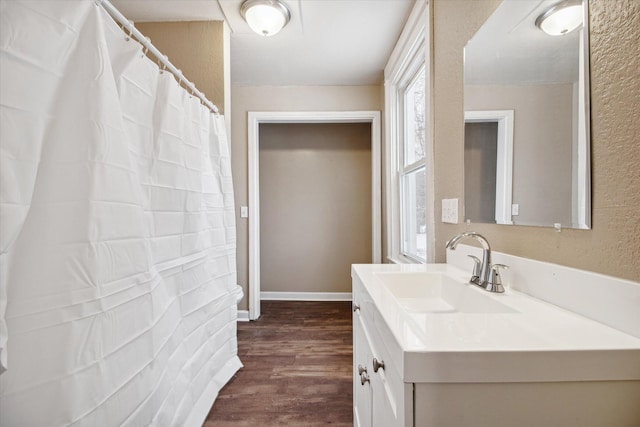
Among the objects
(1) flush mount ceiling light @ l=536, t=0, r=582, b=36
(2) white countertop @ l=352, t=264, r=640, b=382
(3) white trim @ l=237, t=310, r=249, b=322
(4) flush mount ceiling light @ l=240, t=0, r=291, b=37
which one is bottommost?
(3) white trim @ l=237, t=310, r=249, b=322

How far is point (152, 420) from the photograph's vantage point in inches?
39.8

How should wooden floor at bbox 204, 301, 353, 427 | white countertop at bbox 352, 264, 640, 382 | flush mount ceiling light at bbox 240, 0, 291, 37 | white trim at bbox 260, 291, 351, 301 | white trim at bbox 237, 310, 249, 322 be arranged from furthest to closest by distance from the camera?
white trim at bbox 260, 291, 351, 301 < white trim at bbox 237, 310, 249, 322 < flush mount ceiling light at bbox 240, 0, 291, 37 < wooden floor at bbox 204, 301, 353, 427 < white countertop at bbox 352, 264, 640, 382

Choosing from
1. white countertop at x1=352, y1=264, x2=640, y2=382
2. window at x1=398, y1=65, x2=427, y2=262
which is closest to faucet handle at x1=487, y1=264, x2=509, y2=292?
white countertop at x1=352, y1=264, x2=640, y2=382

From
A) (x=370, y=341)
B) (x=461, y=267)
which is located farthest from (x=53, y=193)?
(x=461, y=267)

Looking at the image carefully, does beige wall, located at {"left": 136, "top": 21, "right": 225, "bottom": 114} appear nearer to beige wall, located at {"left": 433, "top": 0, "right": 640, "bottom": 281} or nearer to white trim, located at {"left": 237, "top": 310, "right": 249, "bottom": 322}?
white trim, located at {"left": 237, "top": 310, "right": 249, "bottom": 322}

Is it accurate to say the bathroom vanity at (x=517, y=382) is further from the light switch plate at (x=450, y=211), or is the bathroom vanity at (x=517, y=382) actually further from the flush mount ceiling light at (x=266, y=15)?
the flush mount ceiling light at (x=266, y=15)

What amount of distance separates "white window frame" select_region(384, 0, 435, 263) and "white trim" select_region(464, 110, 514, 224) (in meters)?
0.50

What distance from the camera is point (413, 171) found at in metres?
2.15

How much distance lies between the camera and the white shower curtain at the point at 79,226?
640mm

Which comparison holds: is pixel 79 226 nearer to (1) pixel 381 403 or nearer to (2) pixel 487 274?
(1) pixel 381 403

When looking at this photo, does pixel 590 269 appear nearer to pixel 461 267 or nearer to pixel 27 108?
pixel 461 267

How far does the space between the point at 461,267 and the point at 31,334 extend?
1.40m

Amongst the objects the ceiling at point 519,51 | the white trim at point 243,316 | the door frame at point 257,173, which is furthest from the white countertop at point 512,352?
the white trim at point 243,316

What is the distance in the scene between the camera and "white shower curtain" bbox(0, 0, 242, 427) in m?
0.64
